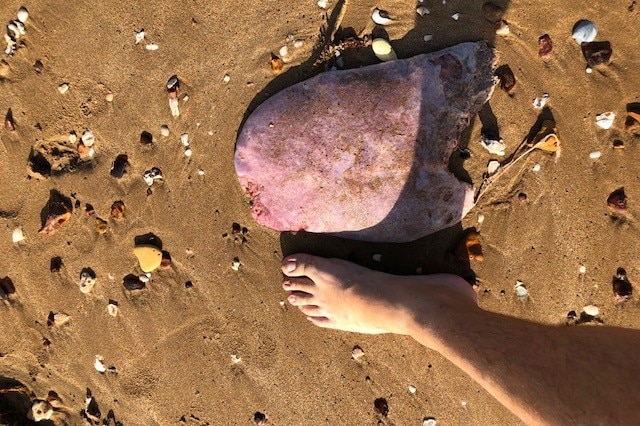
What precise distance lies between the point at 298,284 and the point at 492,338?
4.61 feet

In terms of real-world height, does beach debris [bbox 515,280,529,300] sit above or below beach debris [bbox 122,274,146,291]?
below

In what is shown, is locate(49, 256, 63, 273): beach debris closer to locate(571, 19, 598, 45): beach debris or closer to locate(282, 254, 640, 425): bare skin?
locate(282, 254, 640, 425): bare skin

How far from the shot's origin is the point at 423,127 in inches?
128

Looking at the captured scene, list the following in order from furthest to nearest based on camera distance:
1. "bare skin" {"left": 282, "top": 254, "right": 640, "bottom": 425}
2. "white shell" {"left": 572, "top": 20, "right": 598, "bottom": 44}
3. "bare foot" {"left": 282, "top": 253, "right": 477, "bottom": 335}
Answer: "white shell" {"left": 572, "top": 20, "right": 598, "bottom": 44} < "bare foot" {"left": 282, "top": 253, "right": 477, "bottom": 335} < "bare skin" {"left": 282, "top": 254, "right": 640, "bottom": 425}

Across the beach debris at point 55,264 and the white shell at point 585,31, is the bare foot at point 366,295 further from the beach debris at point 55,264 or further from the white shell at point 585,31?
the white shell at point 585,31

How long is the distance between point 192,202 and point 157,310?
2.92 ft

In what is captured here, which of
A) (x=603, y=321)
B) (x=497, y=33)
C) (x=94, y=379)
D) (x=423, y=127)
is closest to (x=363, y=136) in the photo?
(x=423, y=127)

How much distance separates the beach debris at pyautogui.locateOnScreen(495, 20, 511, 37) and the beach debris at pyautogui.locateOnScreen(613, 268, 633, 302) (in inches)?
76.6

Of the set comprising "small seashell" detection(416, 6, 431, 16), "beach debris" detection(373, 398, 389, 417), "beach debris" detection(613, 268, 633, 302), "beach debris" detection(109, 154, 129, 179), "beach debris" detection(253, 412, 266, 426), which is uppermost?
"small seashell" detection(416, 6, 431, 16)

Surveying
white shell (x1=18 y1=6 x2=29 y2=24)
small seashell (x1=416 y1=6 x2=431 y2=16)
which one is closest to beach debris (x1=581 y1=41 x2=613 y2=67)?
small seashell (x1=416 y1=6 x2=431 y2=16)

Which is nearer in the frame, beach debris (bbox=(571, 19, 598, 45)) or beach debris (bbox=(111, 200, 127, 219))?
beach debris (bbox=(571, 19, 598, 45))

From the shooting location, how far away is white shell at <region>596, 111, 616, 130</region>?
10.7 ft

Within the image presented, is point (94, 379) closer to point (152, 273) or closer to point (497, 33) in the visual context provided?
point (152, 273)

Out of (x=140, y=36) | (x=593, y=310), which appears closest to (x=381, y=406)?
(x=593, y=310)
